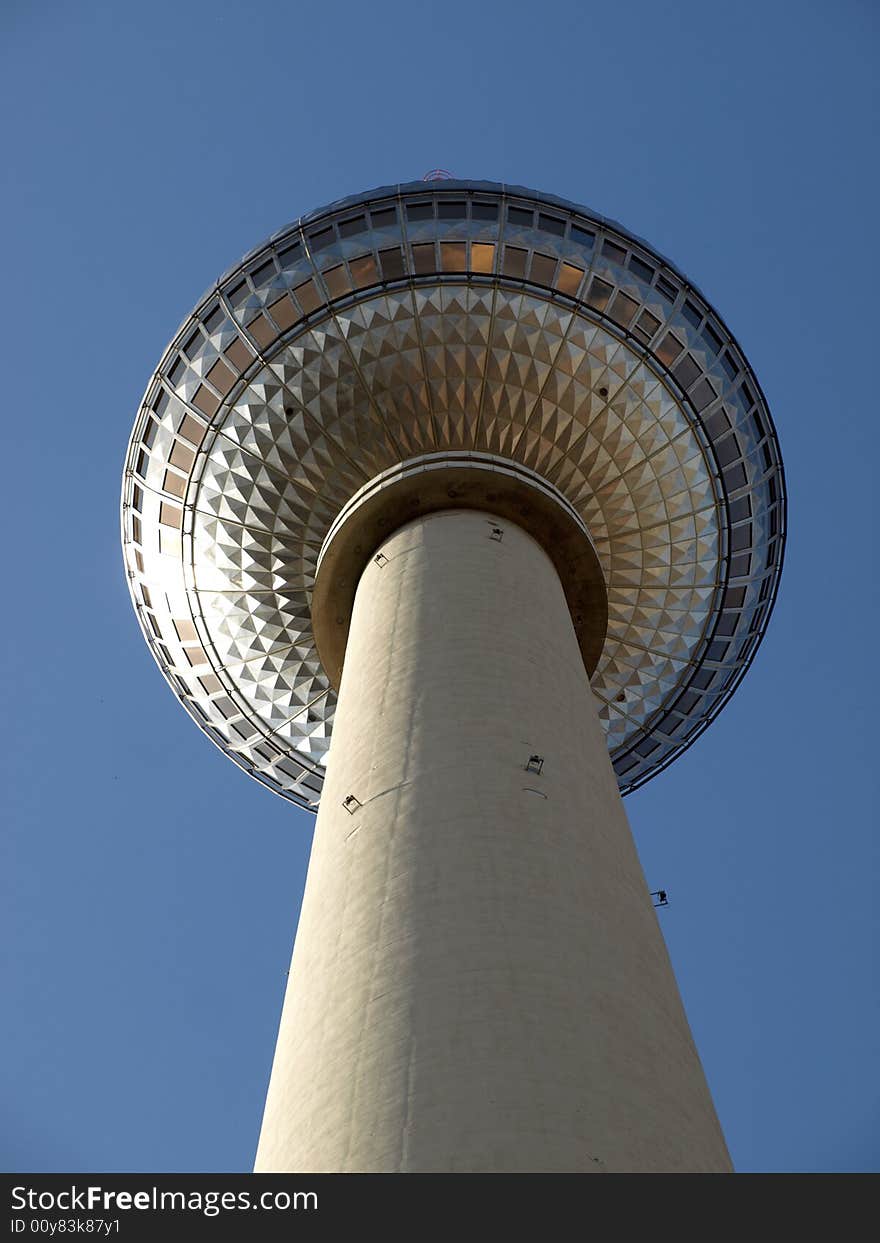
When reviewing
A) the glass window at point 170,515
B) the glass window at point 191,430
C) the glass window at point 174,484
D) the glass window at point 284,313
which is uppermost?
the glass window at point 284,313

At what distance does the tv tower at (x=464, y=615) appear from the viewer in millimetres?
10227

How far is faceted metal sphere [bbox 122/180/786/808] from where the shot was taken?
20250 millimetres

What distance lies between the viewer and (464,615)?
51.3 feet

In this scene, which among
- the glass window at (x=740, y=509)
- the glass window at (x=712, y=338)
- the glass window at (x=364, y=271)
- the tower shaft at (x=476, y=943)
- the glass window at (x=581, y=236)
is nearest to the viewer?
the tower shaft at (x=476, y=943)

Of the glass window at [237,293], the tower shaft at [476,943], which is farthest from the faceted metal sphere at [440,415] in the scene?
the tower shaft at [476,943]

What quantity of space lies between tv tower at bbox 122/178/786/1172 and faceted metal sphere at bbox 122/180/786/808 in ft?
0.18

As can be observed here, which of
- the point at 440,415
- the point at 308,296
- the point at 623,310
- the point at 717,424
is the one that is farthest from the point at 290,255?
the point at 717,424

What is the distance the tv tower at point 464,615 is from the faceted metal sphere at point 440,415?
5 centimetres

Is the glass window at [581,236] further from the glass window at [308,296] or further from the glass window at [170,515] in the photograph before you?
the glass window at [170,515]

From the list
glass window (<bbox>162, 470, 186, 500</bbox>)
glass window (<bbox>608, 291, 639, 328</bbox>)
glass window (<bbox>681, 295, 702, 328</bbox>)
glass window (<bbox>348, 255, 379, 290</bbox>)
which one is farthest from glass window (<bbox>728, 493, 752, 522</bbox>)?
glass window (<bbox>162, 470, 186, 500</bbox>)

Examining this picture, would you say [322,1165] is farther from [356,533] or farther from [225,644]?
[225,644]

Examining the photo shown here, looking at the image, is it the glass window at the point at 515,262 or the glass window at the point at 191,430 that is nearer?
the glass window at the point at 515,262
